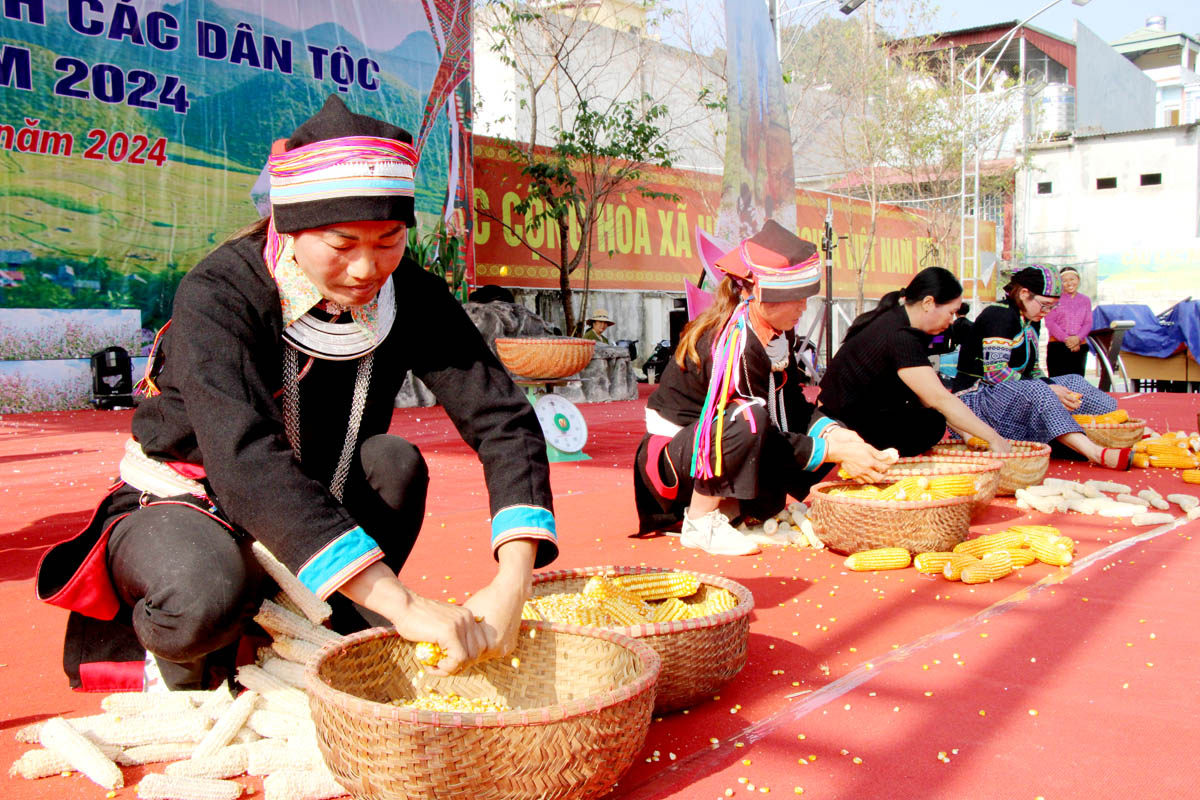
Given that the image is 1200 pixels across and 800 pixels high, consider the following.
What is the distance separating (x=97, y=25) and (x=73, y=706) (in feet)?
32.6

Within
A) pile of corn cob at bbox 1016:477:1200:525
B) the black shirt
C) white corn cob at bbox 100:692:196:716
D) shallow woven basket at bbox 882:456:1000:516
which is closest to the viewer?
white corn cob at bbox 100:692:196:716

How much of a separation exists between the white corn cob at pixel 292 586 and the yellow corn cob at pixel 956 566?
2180mm

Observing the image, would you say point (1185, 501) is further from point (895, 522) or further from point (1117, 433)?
point (895, 522)


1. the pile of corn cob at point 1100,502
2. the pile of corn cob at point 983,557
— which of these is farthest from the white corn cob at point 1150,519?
the pile of corn cob at point 983,557

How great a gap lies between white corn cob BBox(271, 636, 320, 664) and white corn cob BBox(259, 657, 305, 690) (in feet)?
0.06

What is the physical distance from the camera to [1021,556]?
3.53 m

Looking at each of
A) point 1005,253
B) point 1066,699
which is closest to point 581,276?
point 1066,699

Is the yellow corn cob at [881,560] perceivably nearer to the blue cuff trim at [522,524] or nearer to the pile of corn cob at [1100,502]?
the pile of corn cob at [1100,502]

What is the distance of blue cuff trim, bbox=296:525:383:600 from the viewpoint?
171 cm

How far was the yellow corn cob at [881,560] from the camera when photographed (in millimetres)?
3498

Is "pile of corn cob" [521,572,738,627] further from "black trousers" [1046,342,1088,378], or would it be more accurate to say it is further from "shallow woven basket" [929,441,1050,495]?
"black trousers" [1046,342,1088,378]

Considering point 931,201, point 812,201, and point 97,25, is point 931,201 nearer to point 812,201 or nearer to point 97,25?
point 812,201

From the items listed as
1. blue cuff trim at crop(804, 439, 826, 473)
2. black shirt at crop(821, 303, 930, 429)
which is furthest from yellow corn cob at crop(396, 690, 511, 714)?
→ black shirt at crop(821, 303, 930, 429)

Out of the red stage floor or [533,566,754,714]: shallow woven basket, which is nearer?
the red stage floor
